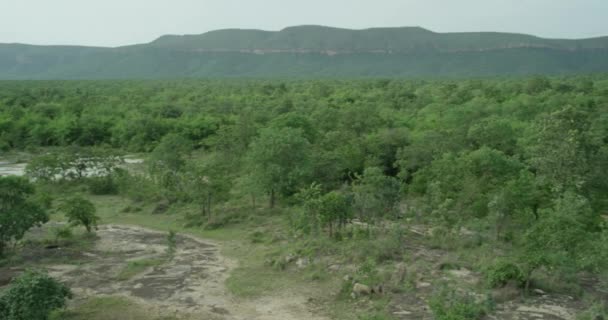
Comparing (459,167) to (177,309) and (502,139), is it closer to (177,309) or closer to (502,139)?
(502,139)

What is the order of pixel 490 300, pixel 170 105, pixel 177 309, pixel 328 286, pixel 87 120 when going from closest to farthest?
pixel 490 300, pixel 177 309, pixel 328 286, pixel 87 120, pixel 170 105

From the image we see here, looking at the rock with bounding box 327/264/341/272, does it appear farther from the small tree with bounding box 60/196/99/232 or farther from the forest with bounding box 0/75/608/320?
the small tree with bounding box 60/196/99/232

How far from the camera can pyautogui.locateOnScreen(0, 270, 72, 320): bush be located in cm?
1241

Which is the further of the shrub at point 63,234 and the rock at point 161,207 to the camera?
the rock at point 161,207

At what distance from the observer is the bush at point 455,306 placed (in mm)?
11773

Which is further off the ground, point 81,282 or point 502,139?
point 502,139

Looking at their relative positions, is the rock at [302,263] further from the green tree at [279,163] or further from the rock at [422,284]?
the green tree at [279,163]

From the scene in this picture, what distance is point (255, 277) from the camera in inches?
643

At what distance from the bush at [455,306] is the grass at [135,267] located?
8.74 m

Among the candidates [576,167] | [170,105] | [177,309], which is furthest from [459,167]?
[170,105]

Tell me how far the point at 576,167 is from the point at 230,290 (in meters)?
12.4

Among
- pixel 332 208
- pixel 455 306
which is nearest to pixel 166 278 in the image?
pixel 332 208

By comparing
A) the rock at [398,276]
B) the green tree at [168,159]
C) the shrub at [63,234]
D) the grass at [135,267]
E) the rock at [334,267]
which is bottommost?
the grass at [135,267]

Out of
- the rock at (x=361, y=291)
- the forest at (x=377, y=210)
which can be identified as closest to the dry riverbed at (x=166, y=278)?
the forest at (x=377, y=210)
